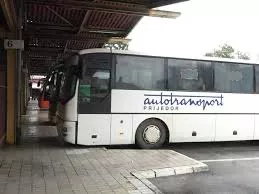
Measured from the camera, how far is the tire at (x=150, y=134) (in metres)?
12.2

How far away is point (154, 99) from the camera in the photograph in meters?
12.3

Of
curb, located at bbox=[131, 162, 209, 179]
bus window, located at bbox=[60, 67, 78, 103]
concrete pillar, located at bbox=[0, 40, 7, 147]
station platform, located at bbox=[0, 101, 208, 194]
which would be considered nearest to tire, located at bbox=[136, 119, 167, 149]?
station platform, located at bbox=[0, 101, 208, 194]

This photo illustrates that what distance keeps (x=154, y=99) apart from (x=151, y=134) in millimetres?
1020

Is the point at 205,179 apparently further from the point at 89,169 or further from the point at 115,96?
the point at 115,96

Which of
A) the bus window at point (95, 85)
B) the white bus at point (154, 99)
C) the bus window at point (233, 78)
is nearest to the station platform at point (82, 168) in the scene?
the white bus at point (154, 99)

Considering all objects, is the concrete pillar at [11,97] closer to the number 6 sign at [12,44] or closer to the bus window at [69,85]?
the number 6 sign at [12,44]

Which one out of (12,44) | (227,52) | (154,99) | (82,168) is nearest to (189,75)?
(154,99)

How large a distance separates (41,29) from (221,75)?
27.1ft

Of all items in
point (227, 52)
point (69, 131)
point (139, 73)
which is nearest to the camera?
point (69, 131)

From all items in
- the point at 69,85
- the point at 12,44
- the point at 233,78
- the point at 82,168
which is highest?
the point at 12,44

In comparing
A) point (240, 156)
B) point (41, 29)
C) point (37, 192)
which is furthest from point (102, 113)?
point (41, 29)

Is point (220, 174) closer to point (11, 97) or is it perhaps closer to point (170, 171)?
point (170, 171)

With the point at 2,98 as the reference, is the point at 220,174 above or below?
below

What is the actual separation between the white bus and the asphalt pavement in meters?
0.61
